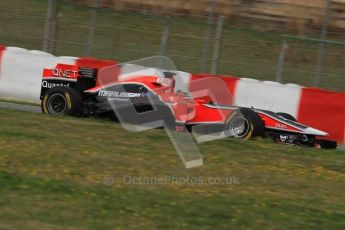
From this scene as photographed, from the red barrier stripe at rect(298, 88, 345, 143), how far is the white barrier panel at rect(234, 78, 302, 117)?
6.6 inches

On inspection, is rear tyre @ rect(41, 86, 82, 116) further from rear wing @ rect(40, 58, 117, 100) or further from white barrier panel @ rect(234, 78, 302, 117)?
white barrier panel @ rect(234, 78, 302, 117)

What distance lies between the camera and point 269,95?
40.5 feet

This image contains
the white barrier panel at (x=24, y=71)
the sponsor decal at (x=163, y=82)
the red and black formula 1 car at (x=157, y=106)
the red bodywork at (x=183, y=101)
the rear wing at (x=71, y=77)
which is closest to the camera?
the red and black formula 1 car at (x=157, y=106)

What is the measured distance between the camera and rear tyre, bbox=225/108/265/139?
10.1m

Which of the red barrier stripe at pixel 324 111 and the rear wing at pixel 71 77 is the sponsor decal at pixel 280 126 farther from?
the rear wing at pixel 71 77

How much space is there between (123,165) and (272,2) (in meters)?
13.1

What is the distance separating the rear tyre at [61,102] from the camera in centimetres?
1084

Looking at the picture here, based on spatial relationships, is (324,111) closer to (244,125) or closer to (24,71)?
(244,125)

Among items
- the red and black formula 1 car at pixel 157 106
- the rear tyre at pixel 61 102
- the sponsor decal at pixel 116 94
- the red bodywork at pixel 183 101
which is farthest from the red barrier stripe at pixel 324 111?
the rear tyre at pixel 61 102

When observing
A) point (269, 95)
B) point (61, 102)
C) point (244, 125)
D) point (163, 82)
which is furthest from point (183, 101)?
point (269, 95)

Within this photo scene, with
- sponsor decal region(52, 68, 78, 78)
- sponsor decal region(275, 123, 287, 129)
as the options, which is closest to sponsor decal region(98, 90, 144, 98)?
sponsor decal region(52, 68, 78, 78)

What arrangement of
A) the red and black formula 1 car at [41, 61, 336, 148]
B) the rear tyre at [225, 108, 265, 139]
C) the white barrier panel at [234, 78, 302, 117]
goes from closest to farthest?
the rear tyre at [225, 108, 265, 139] → the red and black formula 1 car at [41, 61, 336, 148] → the white barrier panel at [234, 78, 302, 117]

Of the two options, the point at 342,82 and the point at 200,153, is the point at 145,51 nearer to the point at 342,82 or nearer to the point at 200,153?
the point at 342,82

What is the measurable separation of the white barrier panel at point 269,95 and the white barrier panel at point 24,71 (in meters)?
3.39
